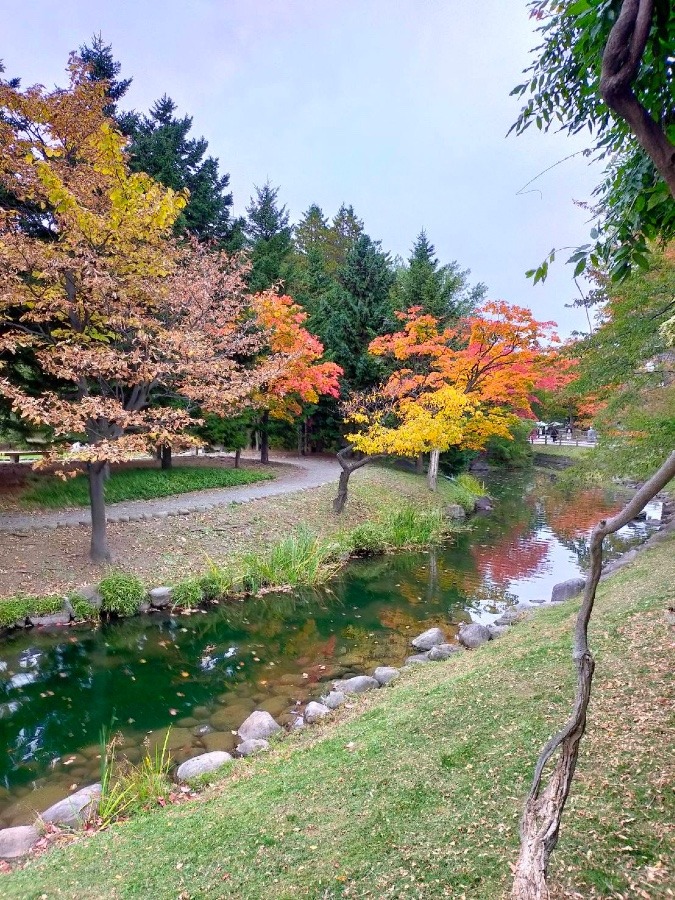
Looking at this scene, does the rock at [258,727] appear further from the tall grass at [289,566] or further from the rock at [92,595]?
the tall grass at [289,566]

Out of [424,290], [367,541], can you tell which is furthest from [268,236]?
[367,541]

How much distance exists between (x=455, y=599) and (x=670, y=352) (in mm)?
5301

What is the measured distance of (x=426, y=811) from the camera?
274cm

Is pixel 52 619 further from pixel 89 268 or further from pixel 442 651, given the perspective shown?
pixel 442 651

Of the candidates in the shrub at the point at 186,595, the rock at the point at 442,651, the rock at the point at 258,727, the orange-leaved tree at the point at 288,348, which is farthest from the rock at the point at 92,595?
the orange-leaved tree at the point at 288,348

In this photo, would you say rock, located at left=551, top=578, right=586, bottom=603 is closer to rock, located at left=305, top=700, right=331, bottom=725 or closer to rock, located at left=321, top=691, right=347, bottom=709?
rock, located at left=321, top=691, right=347, bottom=709

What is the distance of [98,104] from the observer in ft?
25.6

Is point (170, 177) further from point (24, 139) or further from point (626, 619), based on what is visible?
point (626, 619)

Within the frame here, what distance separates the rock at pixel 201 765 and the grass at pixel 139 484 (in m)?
8.21

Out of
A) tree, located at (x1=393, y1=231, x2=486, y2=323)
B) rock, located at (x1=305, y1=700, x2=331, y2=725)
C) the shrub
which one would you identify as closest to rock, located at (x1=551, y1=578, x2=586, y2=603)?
rock, located at (x1=305, y1=700, x2=331, y2=725)

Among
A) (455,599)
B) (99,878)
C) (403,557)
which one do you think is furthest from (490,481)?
(99,878)

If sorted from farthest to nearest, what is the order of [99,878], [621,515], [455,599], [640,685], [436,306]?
[436,306] < [455,599] < [640,685] < [99,878] < [621,515]

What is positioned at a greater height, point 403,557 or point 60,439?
point 60,439

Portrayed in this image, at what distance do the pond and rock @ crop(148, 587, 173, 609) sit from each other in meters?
0.19
